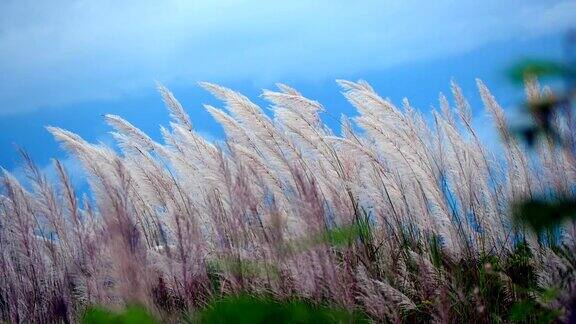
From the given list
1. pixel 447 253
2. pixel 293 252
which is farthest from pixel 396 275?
pixel 293 252

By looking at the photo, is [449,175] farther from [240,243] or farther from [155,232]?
[155,232]

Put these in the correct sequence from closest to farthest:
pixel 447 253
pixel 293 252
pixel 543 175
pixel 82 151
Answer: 1. pixel 293 252
2. pixel 447 253
3. pixel 543 175
4. pixel 82 151

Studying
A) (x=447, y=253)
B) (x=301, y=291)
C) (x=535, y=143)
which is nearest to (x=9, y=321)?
(x=301, y=291)

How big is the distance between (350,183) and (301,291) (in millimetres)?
970

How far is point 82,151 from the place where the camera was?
4.66 meters

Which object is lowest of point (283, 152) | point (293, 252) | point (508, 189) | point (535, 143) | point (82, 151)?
point (535, 143)

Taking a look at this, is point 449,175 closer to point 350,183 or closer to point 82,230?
point 350,183

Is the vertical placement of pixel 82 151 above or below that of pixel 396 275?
above

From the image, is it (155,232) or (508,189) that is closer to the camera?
(508,189)

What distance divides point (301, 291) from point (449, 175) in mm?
1372

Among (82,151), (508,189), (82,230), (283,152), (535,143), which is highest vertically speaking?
(82,151)

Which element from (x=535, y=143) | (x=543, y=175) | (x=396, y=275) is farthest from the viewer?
(x=543, y=175)

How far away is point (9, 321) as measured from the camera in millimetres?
3836

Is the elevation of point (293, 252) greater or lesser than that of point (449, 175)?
lesser
